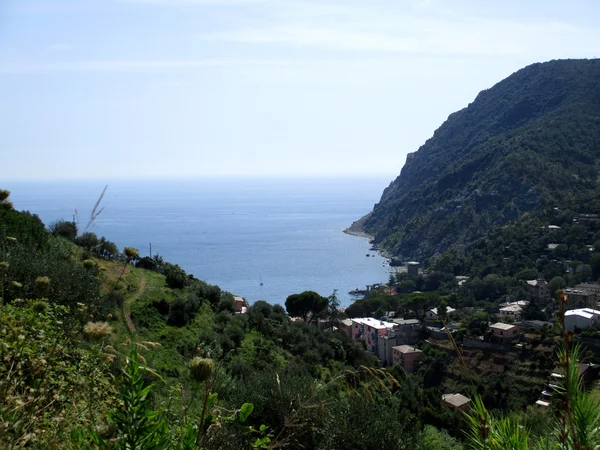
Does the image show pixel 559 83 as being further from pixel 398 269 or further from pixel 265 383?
pixel 265 383

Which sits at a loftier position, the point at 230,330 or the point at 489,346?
the point at 230,330

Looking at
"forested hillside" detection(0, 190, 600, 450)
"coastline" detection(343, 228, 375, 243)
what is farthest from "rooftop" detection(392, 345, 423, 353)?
"coastline" detection(343, 228, 375, 243)

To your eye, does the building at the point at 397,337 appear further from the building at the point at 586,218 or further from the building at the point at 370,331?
the building at the point at 586,218

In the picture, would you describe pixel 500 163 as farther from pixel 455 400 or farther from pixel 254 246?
pixel 455 400

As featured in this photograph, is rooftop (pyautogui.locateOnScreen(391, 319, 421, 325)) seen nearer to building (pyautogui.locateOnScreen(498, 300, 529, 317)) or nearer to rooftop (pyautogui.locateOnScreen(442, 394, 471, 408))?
building (pyautogui.locateOnScreen(498, 300, 529, 317))

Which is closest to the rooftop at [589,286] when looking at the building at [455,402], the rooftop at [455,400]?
the rooftop at [455,400]

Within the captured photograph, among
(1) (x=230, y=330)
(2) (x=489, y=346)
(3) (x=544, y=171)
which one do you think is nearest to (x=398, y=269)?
(3) (x=544, y=171)
